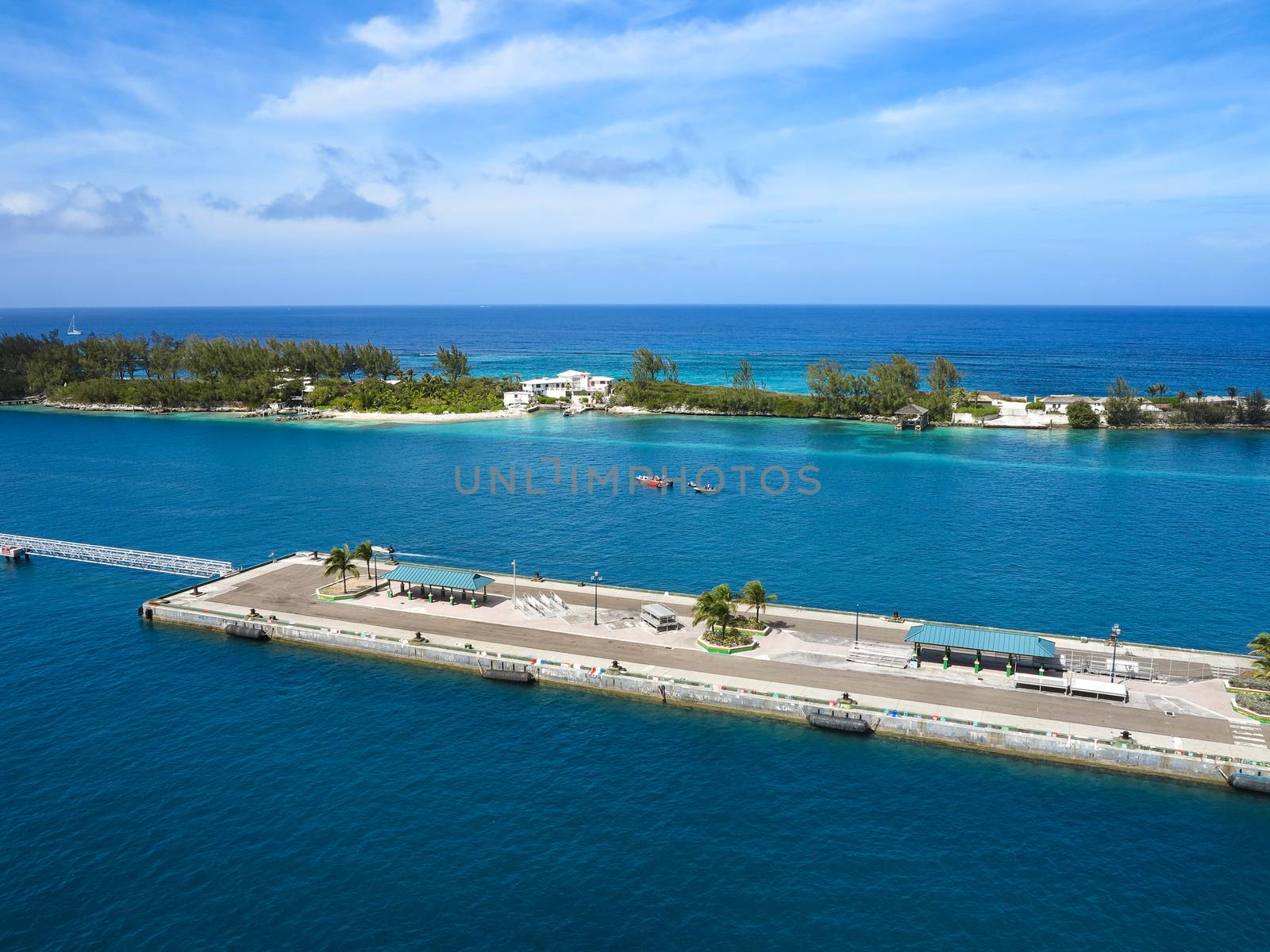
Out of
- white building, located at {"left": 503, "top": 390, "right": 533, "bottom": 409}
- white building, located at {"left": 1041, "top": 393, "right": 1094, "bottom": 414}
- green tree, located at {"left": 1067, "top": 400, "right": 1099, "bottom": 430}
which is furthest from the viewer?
white building, located at {"left": 503, "top": 390, "right": 533, "bottom": 409}

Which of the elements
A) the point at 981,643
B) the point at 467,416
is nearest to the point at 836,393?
the point at 467,416

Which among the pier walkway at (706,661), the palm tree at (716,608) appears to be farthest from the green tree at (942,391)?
the palm tree at (716,608)

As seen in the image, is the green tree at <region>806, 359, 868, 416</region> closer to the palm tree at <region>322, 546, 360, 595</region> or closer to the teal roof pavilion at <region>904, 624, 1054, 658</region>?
the teal roof pavilion at <region>904, 624, 1054, 658</region>

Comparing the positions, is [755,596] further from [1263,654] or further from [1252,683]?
[1263,654]

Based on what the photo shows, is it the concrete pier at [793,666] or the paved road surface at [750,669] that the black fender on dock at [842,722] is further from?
the paved road surface at [750,669]

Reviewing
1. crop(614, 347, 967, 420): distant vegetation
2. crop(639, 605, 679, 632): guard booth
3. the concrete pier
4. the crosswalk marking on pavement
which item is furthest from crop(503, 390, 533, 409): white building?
the crosswalk marking on pavement

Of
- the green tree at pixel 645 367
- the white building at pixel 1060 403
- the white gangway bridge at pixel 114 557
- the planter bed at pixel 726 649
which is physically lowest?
the planter bed at pixel 726 649
